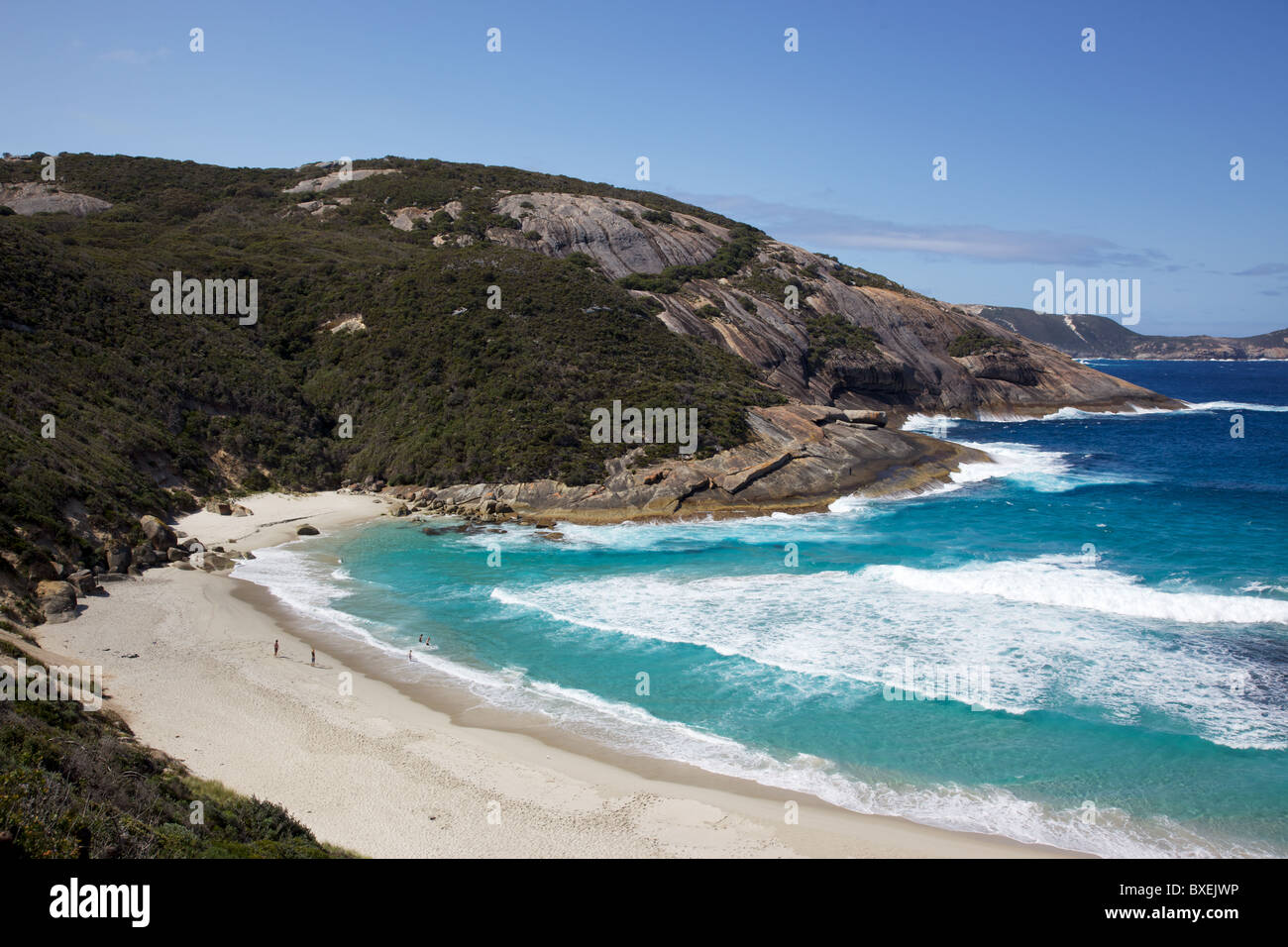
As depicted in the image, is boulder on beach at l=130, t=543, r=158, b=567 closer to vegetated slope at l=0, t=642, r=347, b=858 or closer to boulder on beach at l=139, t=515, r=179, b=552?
boulder on beach at l=139, t=515, r=179, b=552

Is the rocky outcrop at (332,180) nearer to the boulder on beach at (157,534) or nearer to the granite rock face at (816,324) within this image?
the granite rock face at (816,324)

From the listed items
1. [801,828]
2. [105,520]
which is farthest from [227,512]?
[801,828]

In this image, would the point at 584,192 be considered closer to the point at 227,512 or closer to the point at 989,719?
the point at 227,512

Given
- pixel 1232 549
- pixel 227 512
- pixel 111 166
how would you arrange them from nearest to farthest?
pixel 1232 549
pixel 227 512
pixel 111 166

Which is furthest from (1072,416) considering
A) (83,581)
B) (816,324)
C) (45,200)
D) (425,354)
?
(45,200)

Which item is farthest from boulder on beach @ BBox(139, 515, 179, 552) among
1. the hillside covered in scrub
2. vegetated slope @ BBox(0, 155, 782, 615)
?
vegetated slope @ BBox(0, 155, 782, 615)

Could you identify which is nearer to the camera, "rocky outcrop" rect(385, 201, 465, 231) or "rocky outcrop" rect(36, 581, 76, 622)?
"rocky outcrop" rect(36, 581, 76, 622)
